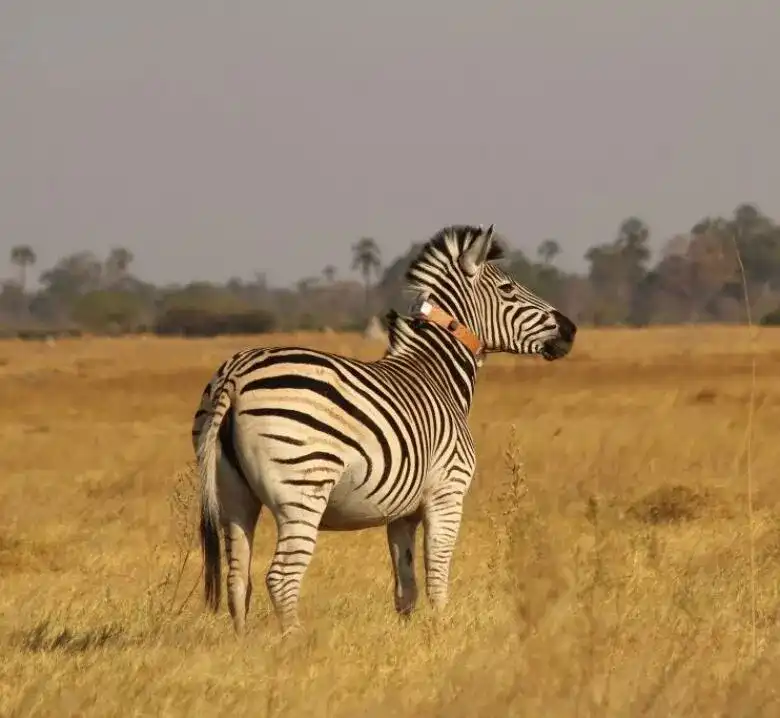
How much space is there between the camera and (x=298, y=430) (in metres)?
6.29

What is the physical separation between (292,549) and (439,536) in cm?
109

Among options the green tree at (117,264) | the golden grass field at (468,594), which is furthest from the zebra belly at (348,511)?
the green tree at (117,264)

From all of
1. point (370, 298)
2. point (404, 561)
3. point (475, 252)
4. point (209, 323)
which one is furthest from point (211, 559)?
point (370, 298)

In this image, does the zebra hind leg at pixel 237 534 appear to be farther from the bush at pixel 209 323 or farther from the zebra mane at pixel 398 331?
the bush at pixel 209 323

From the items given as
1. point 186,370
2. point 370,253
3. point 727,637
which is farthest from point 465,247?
point 370,253

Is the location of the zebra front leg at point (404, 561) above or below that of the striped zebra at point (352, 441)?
below

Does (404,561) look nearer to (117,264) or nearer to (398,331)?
(398,331)

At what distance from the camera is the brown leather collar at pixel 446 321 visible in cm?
787

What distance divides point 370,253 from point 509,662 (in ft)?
371

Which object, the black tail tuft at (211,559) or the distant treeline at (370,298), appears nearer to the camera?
the black tail tuft at (211,559)

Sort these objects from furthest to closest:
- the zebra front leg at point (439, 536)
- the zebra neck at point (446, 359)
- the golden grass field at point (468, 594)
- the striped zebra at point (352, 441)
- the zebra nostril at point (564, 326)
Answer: the zebra nostril at point (564, 326), the zebra neck at point (446, 359), the zebra front leg at point (439, 536), the striped zebra at point (352, 441), the golden grass field at point (468, 594)

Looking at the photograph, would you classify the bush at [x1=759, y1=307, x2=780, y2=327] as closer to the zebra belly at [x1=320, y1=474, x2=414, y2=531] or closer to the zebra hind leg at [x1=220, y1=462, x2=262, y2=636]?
the zebra belly at [x1=320, y1=474, x2=414, y2=531]

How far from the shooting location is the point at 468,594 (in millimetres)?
7914

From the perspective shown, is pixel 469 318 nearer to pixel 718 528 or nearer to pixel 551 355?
pixel 551 355
